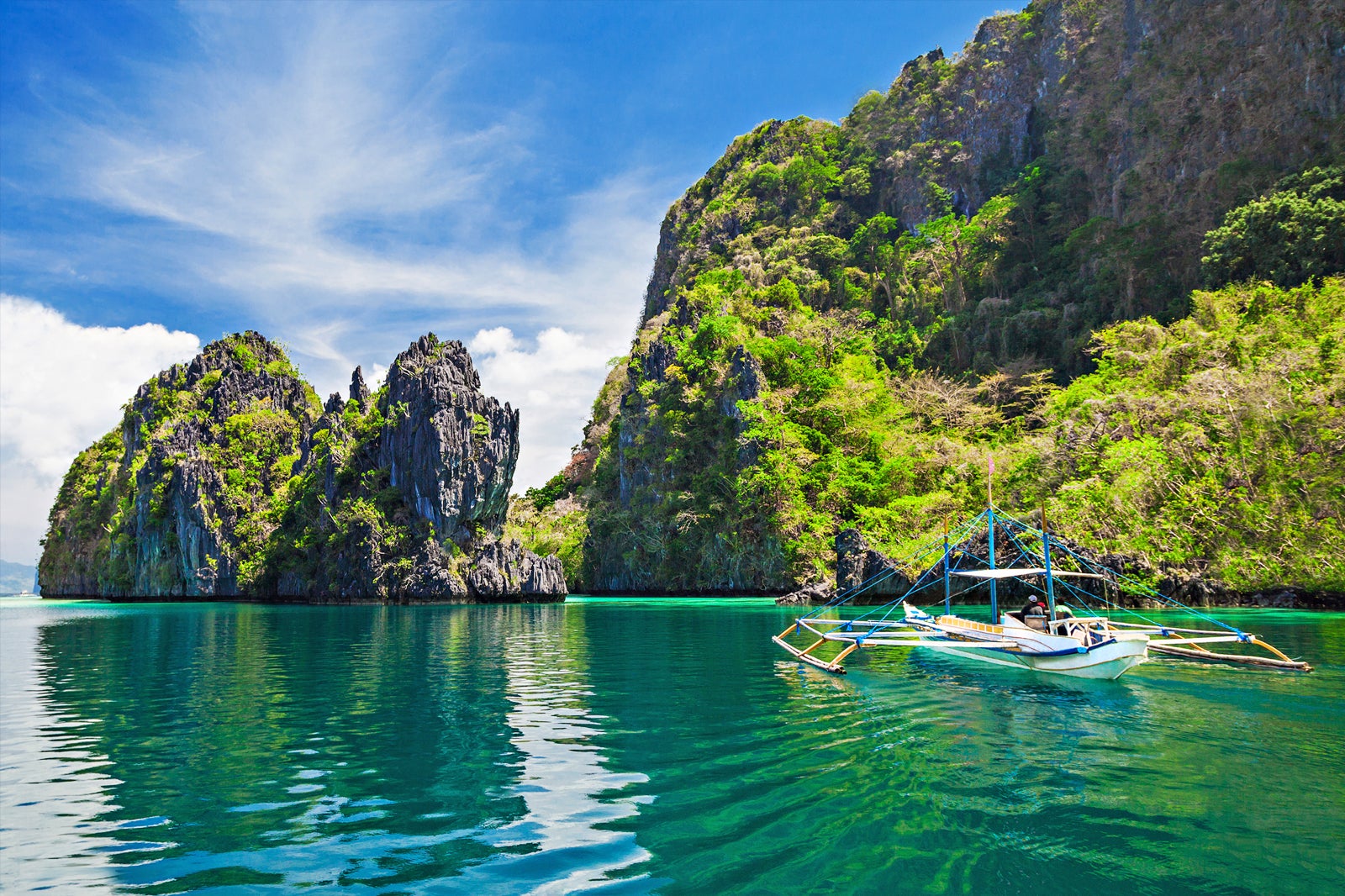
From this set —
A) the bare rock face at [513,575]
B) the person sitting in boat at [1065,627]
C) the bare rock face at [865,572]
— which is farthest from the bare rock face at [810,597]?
the person sitting in boat at [1065,627]

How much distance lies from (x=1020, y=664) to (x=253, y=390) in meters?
101

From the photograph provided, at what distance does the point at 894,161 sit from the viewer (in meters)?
88.4

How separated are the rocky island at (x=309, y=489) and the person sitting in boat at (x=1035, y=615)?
48.0 meters

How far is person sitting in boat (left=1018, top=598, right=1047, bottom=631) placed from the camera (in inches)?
758

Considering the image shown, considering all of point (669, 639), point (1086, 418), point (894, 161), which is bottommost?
point (669, 639)

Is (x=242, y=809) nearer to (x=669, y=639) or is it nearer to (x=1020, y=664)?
(x=1020, y=664)

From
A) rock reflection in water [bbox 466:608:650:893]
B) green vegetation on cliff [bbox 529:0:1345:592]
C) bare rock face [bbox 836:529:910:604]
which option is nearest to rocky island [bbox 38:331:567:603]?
green vegetation on cliff [bbox 529:0:1345:592]

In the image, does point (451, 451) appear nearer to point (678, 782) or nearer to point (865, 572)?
point (865, 572)

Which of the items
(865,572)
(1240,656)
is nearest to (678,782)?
(1240,656)

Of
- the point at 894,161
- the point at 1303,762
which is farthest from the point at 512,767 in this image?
the point at 894,161

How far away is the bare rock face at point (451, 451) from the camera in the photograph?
66.6 m

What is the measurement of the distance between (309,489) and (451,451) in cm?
2101

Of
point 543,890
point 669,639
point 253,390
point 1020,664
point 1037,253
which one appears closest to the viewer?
point 543,890

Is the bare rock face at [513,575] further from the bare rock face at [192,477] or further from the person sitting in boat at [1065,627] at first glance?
the person sitting in boat at [1065,627]
